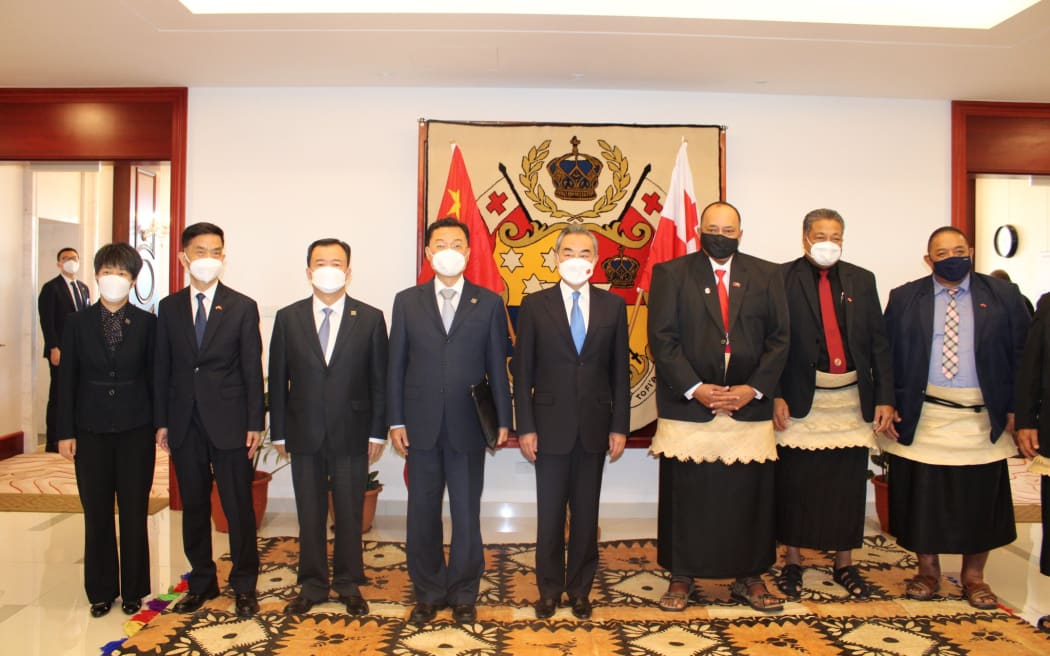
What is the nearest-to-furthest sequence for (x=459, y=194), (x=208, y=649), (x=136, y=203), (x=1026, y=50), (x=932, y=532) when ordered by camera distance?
(x=208, y=649) < (x=932, y=532) < (x=1026, y=50) < (x=459, y=194) < (x=136, y=203)

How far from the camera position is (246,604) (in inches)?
126

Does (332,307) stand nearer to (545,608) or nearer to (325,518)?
(325,518)

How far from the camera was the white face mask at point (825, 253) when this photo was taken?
338cm

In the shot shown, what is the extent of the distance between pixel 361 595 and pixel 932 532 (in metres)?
2.63

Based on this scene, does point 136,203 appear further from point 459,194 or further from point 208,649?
point 208,649

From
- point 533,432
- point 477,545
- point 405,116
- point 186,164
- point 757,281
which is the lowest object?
point 477,545

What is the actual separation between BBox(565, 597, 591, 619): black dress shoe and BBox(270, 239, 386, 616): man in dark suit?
0.92 metres

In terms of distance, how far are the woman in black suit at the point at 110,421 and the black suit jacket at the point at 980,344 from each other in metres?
3.45

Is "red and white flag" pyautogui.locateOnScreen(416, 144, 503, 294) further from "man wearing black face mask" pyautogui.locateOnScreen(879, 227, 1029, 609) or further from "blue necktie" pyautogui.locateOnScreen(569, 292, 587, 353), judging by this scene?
"man wearing black face mask" pyautogui.locateOnScreen(879, 227, 1029, 609)

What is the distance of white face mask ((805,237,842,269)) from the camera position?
11.1ft

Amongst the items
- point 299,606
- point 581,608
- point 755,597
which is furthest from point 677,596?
point 299,606

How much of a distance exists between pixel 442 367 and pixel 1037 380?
2573 mm

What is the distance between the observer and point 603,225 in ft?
15.7

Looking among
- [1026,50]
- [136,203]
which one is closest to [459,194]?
[1026,50]
